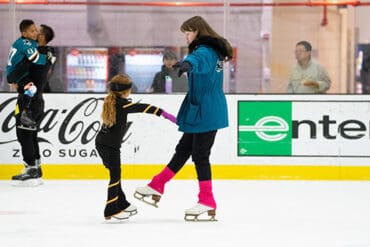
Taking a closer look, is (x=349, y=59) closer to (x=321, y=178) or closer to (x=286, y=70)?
(x=286, y=70)

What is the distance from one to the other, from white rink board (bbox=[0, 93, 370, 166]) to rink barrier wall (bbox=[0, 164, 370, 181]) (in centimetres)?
5

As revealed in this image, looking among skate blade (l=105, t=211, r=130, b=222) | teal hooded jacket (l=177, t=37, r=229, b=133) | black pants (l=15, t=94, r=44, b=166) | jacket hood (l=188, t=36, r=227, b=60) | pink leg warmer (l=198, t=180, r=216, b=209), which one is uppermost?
jacket hood (l=188, t=36, r=227, b=60)

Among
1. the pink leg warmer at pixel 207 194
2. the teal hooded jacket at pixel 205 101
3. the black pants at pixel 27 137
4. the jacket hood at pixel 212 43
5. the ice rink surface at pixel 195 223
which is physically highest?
the jacket hood at pixel 212 43

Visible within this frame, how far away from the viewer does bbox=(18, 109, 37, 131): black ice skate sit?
8.18 metres

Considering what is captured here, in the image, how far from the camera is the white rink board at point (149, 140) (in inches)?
355

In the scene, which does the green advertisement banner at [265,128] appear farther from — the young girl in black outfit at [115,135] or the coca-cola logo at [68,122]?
the young girl in black outfit at [115,135]

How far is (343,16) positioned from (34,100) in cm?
334

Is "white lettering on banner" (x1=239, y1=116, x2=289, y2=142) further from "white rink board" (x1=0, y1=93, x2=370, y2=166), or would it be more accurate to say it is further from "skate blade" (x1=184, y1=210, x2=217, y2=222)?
"skate blade" (x1=184, y1=210, x2=217, y2=222)

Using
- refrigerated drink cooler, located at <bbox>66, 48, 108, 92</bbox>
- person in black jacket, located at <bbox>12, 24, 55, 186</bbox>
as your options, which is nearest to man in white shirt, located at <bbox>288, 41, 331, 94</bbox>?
refrigerated drink cooler, located at <bbox>66, 48, 108, 92</bbox>

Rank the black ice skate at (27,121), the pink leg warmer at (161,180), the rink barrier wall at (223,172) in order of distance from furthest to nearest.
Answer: the rink barrier wall at (223,172)
the black ice skate at (27,121)
the pink leg warmer at (161,180)

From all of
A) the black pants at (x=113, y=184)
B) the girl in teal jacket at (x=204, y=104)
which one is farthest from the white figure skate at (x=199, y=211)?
the black pants at (x=113, y=184)

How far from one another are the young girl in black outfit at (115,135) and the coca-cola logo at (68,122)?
2.98 m

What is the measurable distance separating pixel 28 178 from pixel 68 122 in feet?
3.10

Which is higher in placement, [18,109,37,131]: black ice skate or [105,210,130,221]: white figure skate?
[18,109,37,131]: black ice skate
